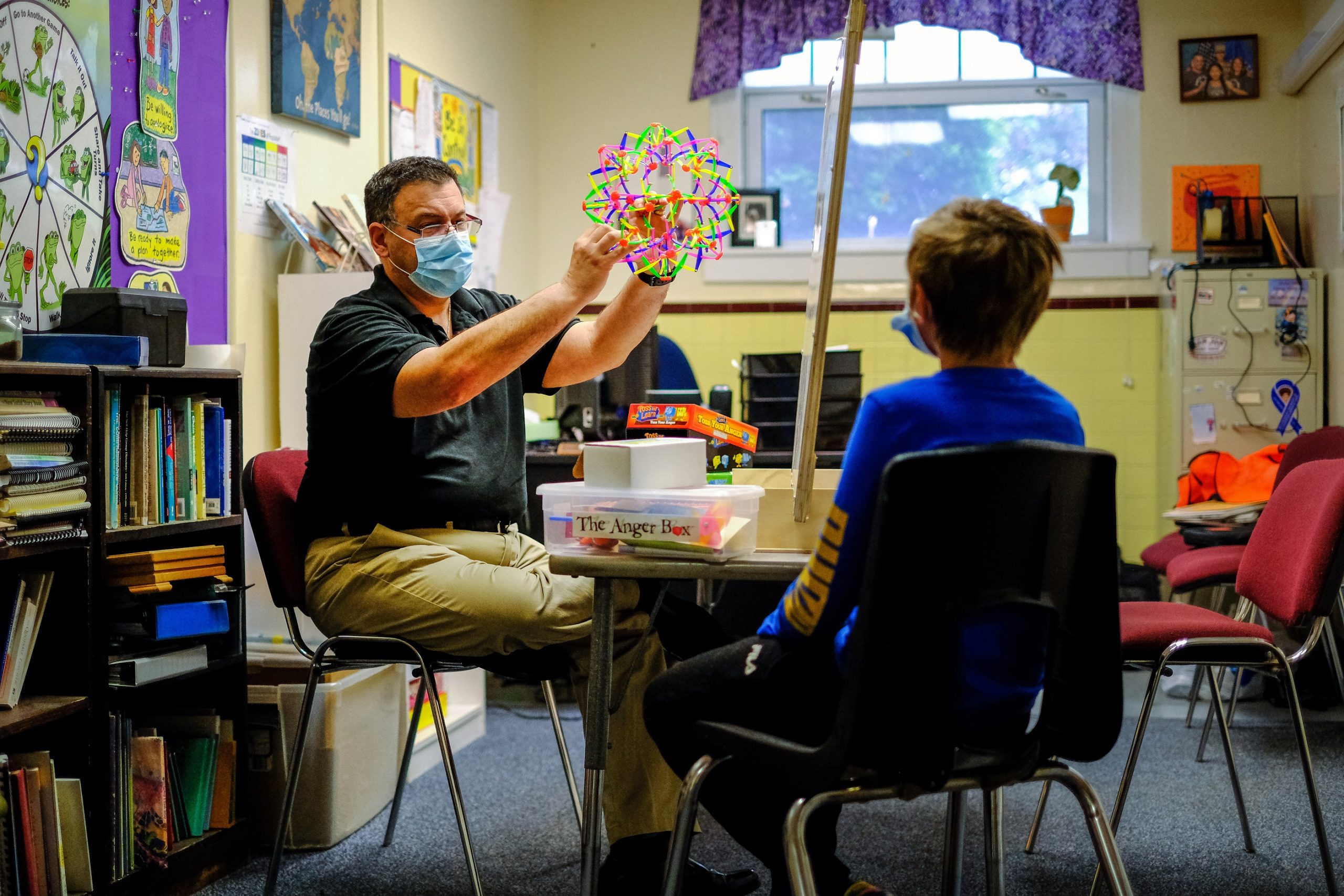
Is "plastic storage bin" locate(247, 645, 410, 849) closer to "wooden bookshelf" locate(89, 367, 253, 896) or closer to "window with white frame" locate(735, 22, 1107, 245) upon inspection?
"wooden bookshelf" locate(89, 367, 253, 896)

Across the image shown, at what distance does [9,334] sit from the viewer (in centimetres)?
184

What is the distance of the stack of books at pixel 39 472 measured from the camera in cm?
175

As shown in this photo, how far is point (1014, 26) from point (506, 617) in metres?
4.07

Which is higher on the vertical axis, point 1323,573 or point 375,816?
point 1323,573

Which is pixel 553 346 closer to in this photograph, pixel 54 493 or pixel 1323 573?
pixel 54 493

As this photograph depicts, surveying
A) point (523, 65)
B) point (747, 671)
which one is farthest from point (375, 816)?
point (523, 65)

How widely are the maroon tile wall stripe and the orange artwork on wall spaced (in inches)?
10.8

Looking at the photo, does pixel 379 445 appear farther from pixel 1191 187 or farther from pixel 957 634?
pixel 1191 187

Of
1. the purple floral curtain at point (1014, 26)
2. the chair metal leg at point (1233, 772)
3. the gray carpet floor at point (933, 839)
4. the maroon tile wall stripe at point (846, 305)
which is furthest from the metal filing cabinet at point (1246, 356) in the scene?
the chair metal leg at point (1233, 772)

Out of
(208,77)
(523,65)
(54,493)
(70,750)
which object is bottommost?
(70,750)

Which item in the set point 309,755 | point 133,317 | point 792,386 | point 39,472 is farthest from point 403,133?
point 39,472

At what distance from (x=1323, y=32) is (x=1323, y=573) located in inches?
116

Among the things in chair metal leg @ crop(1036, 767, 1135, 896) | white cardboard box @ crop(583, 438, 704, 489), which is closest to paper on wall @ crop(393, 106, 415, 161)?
white cardboard box @ crop(583, 438, 704, 489)

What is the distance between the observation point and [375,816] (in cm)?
264
